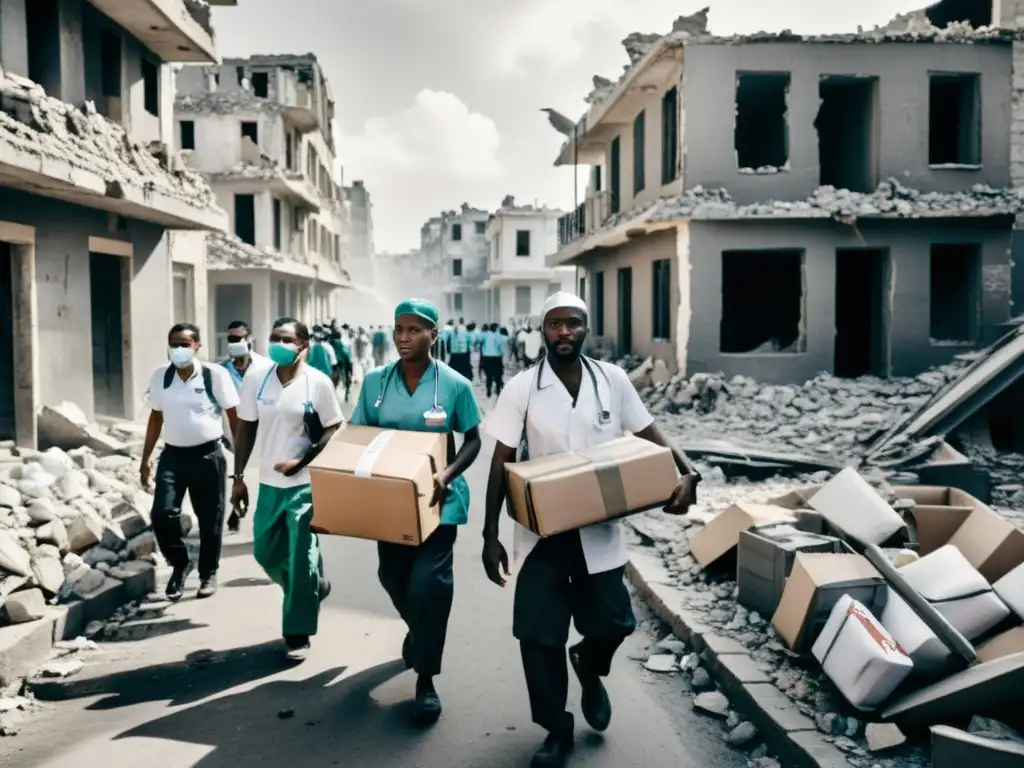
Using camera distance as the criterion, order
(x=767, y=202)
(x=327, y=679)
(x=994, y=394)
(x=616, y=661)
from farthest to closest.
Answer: (x=767, y=202), (x=994, y=394), (x=616, y=661), (x=327, y=679)

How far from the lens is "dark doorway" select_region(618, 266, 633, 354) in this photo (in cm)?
2206

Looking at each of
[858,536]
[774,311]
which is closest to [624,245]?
[774,311]

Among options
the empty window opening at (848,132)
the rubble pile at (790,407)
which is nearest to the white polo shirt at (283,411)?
the rubble pile at (790,407)

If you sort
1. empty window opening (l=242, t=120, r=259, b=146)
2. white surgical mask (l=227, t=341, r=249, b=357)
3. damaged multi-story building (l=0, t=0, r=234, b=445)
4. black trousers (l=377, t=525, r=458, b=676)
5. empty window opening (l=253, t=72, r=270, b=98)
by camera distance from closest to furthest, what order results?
black trousers (l=377, t=525, r=458, b=676)
white surgical mask (l=227, t=341, r=249, b=357)
damaged multi-story building (l=0, t=0, r=234, b=445)
empty window opening (l=242, t=120, r=259, b=146)
empty window opening (l=253, t=72, r=270, b=98)

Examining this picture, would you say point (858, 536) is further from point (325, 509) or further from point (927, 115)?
point (927, 115)

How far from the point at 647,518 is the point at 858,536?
2967mm

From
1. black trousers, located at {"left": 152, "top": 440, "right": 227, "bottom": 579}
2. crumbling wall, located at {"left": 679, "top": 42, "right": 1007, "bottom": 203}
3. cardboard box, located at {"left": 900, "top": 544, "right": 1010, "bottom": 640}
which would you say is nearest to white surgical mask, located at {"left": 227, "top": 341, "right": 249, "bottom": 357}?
black trousers, located at {"left": 152, "top": 440, "right": 227, "bottom": 579}

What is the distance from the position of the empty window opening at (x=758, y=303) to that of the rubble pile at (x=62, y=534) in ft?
49.1

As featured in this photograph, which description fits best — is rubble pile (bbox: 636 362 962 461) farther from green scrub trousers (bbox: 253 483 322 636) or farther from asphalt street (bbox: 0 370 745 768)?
green scrub trousers (bbox: 253 483 322 636)

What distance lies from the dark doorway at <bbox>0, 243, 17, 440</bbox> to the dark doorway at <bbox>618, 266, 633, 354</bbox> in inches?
554

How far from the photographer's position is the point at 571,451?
3809mm

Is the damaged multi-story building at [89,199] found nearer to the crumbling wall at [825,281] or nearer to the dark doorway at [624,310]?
the crumbling wall at [825,281]

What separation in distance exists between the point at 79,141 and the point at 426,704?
9.28 metres

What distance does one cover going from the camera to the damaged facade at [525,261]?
4900 centimetres
